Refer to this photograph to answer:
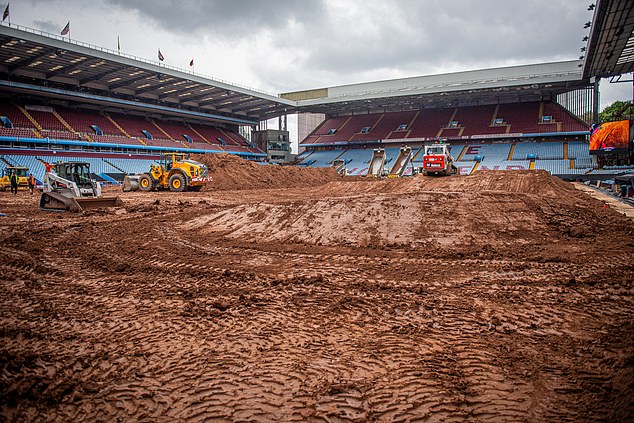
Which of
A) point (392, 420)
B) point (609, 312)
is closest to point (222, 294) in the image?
point (392, 420)

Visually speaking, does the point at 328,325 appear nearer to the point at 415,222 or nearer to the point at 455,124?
the point at 415,222

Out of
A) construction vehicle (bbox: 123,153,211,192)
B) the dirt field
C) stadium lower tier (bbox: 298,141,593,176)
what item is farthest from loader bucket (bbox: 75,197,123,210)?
stadium lower tier (bbox: 298,141,593,176)

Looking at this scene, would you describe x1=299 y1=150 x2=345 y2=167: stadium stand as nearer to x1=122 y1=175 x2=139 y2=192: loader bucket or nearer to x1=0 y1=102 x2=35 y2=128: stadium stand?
x1=122 y1=175 x2=139 y2=192: loader bucket

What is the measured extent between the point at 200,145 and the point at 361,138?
68.4 feet

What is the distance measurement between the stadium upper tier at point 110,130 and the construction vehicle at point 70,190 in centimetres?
2043

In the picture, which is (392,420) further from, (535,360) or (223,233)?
(223,233)

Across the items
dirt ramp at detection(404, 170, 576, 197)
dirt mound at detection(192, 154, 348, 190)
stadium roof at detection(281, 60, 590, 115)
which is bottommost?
dirt ramp at detection(404, 170, 576, 197)

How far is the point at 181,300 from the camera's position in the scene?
4789 mm

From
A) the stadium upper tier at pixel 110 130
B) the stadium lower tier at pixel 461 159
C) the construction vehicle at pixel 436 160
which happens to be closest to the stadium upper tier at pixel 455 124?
the stadium lower tier at pixel 461 159

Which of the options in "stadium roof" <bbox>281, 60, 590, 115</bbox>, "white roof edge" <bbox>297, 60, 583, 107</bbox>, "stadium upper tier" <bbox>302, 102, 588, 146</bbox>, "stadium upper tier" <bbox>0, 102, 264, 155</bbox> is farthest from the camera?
"stadium upper tier" <bbox>302, 102, 588, 146</bbox>

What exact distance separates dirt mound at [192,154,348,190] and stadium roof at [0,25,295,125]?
47.3 ft

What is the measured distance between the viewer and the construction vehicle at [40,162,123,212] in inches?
544

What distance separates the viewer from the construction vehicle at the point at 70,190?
45.4 feet

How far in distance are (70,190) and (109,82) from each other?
28430mm
